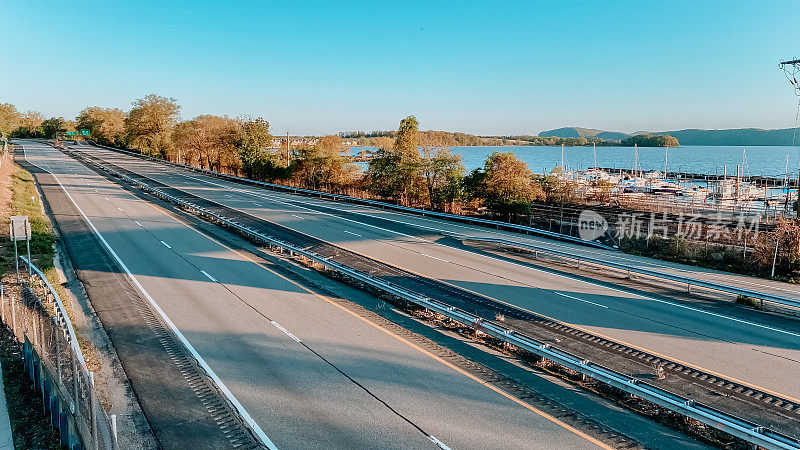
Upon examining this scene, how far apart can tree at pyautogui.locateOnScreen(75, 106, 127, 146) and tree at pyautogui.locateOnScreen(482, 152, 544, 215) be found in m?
101

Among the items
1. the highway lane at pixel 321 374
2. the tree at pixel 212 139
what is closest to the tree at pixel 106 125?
the tree at pixel 212 139

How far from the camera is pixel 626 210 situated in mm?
35938

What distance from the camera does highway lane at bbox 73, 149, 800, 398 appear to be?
1231 cm

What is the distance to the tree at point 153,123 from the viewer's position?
9062cm

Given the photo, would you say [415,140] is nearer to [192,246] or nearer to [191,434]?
[192,246]

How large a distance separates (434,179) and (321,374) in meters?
31.8

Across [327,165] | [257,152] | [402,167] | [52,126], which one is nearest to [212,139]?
[257,152]

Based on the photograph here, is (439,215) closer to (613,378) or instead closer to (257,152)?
(613,378)

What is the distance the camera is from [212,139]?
69.0 metres

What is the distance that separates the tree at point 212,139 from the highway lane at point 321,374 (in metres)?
49.8

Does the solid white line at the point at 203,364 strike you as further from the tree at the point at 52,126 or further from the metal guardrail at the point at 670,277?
the tree at the point at 52,126

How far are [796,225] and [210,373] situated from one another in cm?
2473

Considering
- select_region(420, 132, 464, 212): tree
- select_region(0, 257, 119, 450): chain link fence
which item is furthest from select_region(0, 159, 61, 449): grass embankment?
select_region(420, 132, 464, 212): tree

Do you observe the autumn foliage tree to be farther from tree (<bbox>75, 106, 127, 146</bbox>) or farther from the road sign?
tree (<bbox>75, 106, 127, 146</bbox>)
